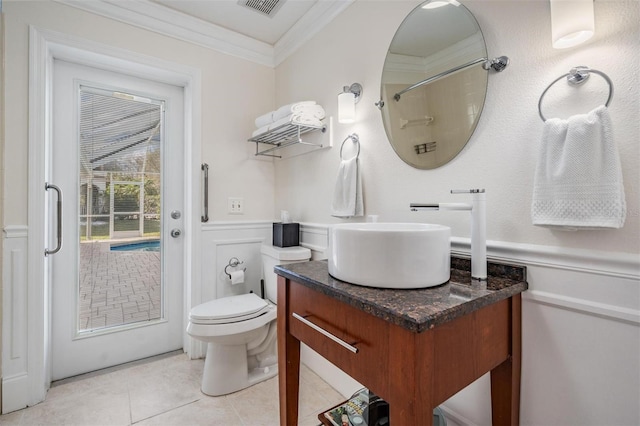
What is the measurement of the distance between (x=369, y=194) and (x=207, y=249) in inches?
48.5

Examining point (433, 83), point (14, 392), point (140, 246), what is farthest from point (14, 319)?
point (433, 83)

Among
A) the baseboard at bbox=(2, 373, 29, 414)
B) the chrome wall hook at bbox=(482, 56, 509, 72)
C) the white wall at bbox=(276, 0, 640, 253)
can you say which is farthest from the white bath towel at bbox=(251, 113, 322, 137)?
the baseboard at bbox=(2, 373, 29, 414)

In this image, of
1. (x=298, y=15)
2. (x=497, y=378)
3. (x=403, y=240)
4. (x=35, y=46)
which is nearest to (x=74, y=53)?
(x=35, y=46)

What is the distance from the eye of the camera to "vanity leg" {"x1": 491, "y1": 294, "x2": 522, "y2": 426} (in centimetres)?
93

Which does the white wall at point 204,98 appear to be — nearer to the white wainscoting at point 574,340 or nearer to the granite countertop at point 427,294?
the granite countertop at point 427,294

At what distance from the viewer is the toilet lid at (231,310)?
1.60 metres

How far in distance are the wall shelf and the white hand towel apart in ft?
1.07

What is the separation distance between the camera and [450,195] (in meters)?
1.15

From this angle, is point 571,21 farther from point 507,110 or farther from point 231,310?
point 231,310

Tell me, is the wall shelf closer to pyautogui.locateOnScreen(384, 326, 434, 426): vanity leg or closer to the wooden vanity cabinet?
the wooden vanity cabinet

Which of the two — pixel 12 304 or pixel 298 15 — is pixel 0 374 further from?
pixel 298 15

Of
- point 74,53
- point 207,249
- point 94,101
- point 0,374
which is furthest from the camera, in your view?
point 207,249

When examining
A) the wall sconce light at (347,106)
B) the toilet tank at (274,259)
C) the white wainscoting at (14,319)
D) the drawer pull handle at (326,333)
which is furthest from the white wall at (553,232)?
the white wainscoting at (14,319)

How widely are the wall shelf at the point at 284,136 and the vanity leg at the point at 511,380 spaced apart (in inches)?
51.2
